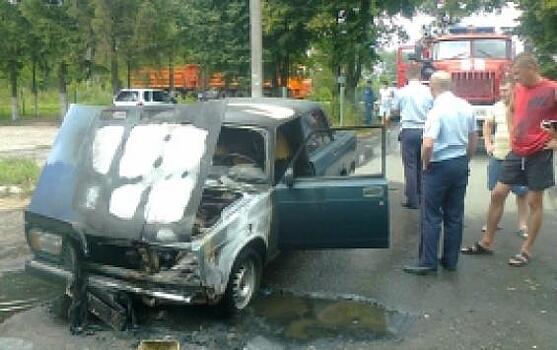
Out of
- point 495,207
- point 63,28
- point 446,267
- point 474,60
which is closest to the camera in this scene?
point 446,267

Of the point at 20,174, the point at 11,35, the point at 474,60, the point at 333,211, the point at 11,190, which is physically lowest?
the point at 11,190

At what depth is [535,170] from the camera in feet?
19.3

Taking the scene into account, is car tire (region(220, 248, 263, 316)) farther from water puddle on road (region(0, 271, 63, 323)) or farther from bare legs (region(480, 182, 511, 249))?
bare legs (region(480, 182, 511, 249))

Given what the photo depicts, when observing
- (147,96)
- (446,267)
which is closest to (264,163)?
(446,267)

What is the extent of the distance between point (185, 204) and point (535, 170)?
11.1 ft

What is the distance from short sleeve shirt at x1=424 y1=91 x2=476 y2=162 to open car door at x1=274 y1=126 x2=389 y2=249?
64 cm

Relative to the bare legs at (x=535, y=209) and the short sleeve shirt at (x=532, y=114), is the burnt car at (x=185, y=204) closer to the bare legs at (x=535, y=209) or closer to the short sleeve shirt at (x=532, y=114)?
the short sleeve shirt at (x=532, y=114)

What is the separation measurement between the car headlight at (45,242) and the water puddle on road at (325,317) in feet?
5.29

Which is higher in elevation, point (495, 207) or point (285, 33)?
point (285, 33)

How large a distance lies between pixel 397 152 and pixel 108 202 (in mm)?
10248

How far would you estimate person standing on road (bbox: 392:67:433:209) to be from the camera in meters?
7.81

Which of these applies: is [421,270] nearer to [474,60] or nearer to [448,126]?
[448,126]

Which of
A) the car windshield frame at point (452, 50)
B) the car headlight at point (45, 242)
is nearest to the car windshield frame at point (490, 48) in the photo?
the car windshield frame at point (452, 50)

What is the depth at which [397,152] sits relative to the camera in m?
14.1
